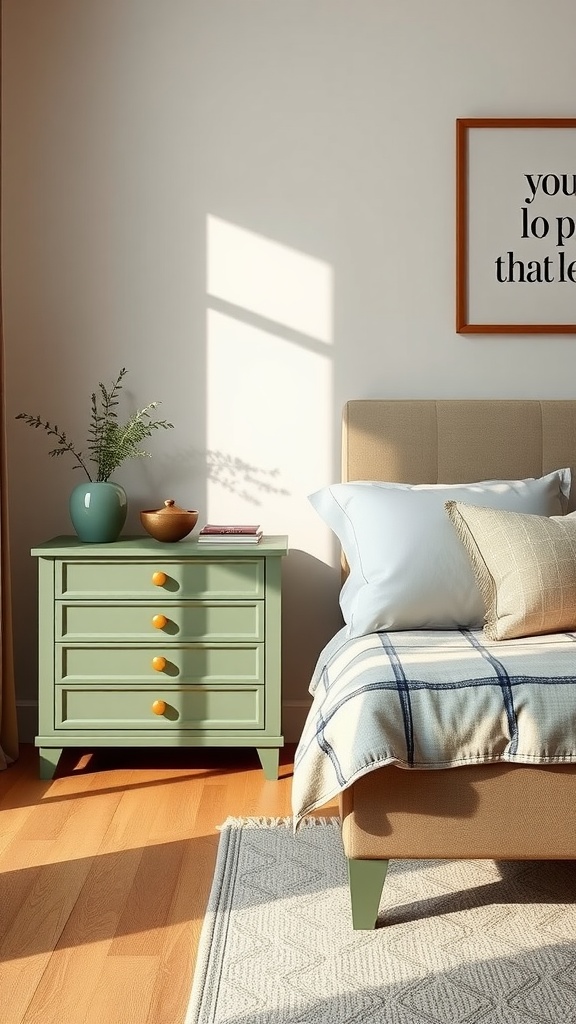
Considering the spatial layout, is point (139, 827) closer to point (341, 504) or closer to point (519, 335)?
point (341, 504)

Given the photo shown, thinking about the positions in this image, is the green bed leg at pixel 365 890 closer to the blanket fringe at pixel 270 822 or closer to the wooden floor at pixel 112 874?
the wooden floor at pixel 112 874

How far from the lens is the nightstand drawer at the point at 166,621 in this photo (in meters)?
3.02

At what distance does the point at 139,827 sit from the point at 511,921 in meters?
1.02

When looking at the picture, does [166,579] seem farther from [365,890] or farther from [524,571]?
[365,890]

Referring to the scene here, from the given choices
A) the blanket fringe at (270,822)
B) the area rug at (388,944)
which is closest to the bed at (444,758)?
the area rug at (388,944)

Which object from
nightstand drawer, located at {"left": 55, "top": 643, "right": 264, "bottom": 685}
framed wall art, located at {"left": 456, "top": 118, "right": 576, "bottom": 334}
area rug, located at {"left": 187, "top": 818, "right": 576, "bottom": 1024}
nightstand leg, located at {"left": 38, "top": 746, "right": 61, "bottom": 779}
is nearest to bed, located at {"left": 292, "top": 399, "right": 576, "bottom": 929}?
area rug, located at {"left": 187, "top": 818, "right": 576, "bottom": 1024}

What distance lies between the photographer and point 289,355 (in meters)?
3.38

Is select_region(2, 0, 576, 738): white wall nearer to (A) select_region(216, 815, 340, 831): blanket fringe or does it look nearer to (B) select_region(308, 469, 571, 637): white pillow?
(B) select_region(308, 469, 571, 637): white pillow

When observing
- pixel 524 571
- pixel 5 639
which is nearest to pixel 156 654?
pixel 5 639

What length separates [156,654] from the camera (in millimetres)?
3027

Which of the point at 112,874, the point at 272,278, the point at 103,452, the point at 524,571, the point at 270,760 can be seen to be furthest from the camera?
the point at 272,278

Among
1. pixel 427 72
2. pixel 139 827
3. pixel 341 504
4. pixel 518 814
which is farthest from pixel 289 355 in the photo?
pixel 518 814

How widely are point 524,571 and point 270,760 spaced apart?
104 centimetres

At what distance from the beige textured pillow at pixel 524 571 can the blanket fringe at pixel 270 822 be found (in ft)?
2.23
